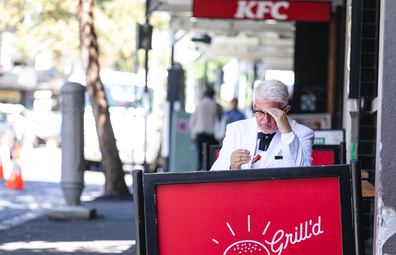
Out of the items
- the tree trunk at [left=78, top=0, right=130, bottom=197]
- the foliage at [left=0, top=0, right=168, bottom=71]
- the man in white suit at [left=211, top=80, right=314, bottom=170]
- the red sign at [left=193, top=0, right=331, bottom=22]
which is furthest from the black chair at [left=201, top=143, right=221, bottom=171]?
the foliage at [left=0, top=0, right=168, bottom=71]

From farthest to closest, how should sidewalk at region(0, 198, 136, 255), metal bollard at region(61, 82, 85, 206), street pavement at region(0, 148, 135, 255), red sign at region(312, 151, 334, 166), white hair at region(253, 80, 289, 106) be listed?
metal bollard at region(61, 82, 85, 206) < street pavement at region(0, 148, 135, 255) < sidewalk at region(0, 198, 136, 255) < red sign at region(312, 151, 334, 166) < white hair at region(253, 80, 289, 106)

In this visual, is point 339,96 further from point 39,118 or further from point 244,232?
point 39,118

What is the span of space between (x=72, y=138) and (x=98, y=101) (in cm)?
264

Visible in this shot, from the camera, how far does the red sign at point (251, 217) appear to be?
2.71 meters

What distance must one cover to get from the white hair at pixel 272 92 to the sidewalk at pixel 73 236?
3.14m

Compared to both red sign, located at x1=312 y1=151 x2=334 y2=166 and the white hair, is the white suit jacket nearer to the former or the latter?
the white hair

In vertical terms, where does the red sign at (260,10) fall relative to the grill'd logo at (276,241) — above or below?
above

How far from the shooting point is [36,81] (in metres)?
38.6

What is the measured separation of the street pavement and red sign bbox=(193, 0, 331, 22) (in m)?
3.56

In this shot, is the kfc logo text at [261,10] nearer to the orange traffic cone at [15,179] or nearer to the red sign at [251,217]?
the orange traffic cone at [15,179]

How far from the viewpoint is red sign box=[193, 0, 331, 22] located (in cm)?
969

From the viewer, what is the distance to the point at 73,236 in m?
7.08

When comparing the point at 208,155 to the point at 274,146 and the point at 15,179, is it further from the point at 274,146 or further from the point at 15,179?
the point at 15,179

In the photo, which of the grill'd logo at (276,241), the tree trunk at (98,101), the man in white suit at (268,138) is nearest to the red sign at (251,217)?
the grill'd logo at (276,241)
